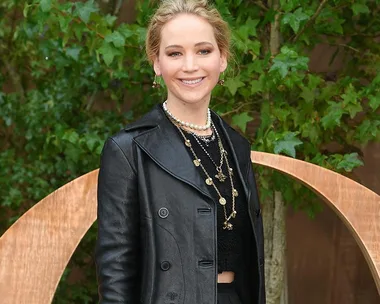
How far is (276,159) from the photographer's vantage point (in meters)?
2.12

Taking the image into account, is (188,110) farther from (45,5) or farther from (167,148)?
(45,5)

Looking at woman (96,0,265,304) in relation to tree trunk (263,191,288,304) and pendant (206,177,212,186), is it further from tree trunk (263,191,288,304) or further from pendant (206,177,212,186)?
tree trunk (263,191,288,304)

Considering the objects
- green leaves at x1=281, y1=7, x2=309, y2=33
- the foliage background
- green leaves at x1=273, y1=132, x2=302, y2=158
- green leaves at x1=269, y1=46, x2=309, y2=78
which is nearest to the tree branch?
the foliage background

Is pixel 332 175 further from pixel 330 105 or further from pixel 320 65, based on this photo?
pixel 320 65

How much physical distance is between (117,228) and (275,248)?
5.17 ft

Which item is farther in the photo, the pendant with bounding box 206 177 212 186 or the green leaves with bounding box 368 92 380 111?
the green leaves with bounding box 368 92 380 111

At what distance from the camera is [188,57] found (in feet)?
5.61

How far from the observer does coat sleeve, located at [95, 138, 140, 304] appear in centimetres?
163

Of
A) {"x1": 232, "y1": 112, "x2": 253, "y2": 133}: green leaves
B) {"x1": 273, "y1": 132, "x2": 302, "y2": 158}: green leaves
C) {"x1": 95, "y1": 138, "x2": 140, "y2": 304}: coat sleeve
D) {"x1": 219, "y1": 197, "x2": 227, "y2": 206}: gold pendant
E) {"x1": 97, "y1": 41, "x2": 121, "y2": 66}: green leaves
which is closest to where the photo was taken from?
{"x1": 95, "y1": 138, "x2": 140, "y2": 304}: coat sleeve

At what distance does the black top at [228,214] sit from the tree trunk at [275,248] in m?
1.32

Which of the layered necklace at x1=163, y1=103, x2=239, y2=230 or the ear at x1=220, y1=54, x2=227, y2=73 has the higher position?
the ear at x1=220, y1=54, x2=227, y2=73

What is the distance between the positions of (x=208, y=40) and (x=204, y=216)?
396 millimetres

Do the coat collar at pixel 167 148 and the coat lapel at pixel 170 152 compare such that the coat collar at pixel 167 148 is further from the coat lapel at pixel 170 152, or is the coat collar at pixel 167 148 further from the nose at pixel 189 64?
the nose at pixel 189 64

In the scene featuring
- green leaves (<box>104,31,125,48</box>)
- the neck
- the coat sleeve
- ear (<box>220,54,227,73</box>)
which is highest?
green leaves (<box>104,31,125,48</box>)
